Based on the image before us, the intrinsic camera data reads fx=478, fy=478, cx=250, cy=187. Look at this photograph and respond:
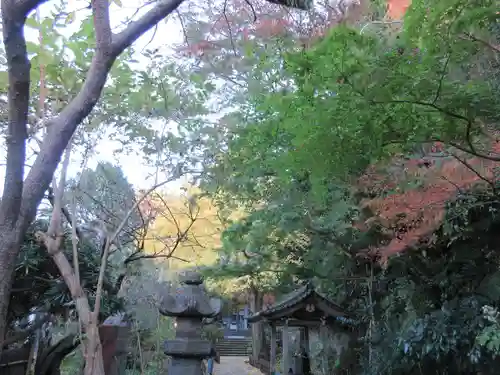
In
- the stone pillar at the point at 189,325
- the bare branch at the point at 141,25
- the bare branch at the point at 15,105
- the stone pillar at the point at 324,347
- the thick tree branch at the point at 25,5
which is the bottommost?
the stone pillar at the point at 324,347

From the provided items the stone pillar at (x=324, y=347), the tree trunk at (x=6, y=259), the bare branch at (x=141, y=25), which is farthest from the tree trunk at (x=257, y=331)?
the tree trunk at (x=6, y=259)

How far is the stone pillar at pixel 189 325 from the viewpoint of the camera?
5.01 m

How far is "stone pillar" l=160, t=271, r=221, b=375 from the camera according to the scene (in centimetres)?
501

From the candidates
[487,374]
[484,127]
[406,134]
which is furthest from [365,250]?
[406,134]

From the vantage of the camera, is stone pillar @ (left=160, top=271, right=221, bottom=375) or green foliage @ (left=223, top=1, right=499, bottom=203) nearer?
green foliage @ (left=223, top=1, right=499, bottom=203)

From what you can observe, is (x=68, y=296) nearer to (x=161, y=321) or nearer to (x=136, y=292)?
(x=136, y=292)

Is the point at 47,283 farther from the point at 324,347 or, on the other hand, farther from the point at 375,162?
the point at 324,347

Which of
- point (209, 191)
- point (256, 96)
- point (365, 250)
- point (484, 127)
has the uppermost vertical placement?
point (256, 96)

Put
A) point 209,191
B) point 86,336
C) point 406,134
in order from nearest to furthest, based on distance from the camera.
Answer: point 406,134
point 86,336
point 209,191

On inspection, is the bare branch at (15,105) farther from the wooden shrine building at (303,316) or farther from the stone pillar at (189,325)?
the wooden shrine building at (303,316)

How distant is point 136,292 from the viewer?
1309cm

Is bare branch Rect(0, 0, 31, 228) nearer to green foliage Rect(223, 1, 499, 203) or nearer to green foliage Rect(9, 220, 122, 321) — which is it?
green foliage Rect(223, 1, 499, 203)

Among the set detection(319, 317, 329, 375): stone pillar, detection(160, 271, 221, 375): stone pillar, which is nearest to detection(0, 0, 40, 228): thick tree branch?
detection(160, 271, 221, 375): stone pillar

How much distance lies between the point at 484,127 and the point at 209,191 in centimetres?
580
